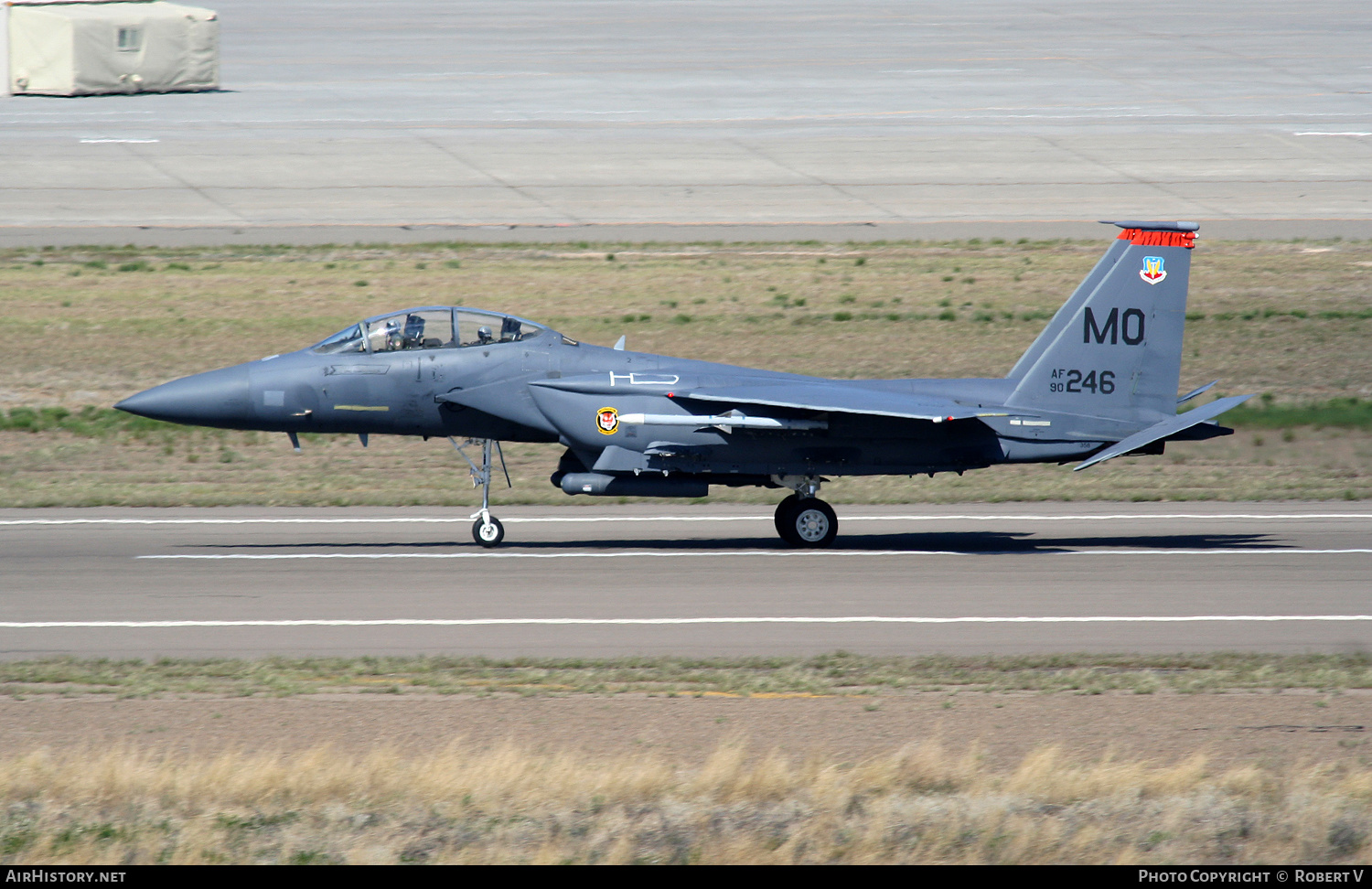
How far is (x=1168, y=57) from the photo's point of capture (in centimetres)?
6569

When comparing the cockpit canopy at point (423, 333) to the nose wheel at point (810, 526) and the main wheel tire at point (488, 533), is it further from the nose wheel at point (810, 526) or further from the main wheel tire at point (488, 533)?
the nose wheel at point (810, 526)

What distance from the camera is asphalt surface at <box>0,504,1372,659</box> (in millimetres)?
14195

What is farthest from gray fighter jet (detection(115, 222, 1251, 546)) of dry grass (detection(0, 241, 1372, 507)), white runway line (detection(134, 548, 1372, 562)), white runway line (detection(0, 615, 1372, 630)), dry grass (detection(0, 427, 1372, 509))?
dry grass (detection(0, 241, 1372, 507))

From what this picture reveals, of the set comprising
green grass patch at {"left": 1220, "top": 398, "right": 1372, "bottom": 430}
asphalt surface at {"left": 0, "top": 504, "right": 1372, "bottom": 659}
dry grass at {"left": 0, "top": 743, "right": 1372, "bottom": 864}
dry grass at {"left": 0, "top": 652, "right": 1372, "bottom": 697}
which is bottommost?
dry grass at {"left": 0, "top": 743, "right": 1372, "bottom": 864}

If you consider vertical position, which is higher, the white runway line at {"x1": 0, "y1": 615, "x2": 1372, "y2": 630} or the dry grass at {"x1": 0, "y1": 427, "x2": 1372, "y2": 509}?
the dry grass at {"x1": 0, "y1": 427, "x2": 1372, "y2": 509}

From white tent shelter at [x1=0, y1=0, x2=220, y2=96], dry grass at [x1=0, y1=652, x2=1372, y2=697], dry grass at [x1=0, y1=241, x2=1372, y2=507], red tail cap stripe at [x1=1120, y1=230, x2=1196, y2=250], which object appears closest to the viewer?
dry grass at [x1=0, y1=652, x2=1372, y2=697]

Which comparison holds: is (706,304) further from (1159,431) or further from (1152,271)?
(1159,431)

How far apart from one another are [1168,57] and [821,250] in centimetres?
3624

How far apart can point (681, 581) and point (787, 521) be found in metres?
2.38

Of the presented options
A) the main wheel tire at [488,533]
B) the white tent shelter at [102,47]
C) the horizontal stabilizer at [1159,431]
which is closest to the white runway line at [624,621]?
the horizontal stabilizer at [1159,431]

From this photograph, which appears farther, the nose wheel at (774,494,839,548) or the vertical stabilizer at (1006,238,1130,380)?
the vertical stabilizer at (1006,238,1130,380)

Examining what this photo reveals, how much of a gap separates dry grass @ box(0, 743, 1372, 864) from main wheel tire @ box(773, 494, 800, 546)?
27.5 feet

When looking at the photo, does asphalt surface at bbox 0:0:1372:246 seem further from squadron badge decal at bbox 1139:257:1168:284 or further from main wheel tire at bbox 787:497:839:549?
main wheel tire at bbox 787:497:839:549

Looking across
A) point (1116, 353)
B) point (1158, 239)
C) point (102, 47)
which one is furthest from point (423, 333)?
point (102, 47)
